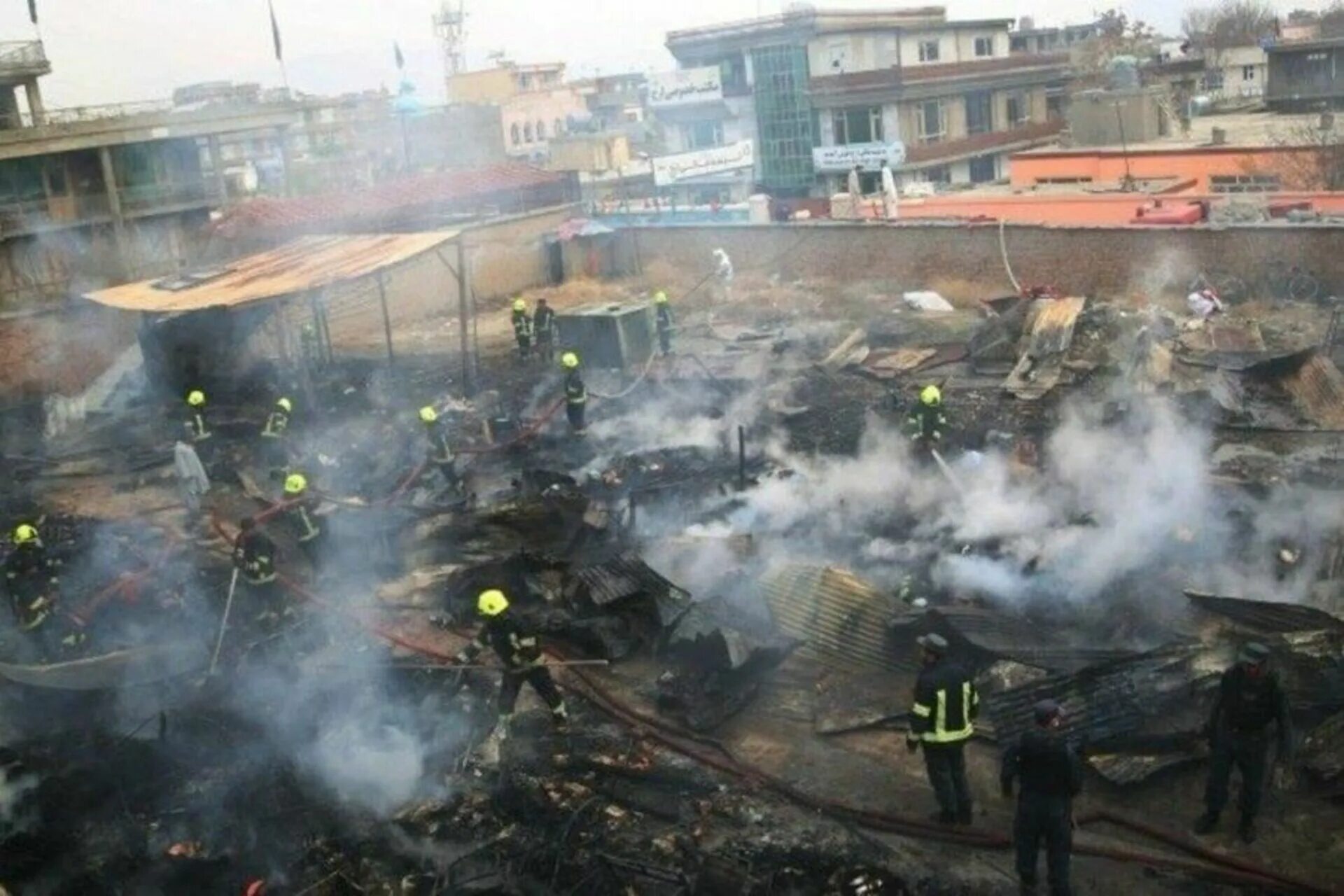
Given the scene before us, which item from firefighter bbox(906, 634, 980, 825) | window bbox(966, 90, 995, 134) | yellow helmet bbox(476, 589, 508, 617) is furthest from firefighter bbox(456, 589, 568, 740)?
window bbox(966, 90, 995, 134)

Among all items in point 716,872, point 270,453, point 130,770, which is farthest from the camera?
point 270,453

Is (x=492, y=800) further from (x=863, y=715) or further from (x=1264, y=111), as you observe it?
(x=1264, y=111)

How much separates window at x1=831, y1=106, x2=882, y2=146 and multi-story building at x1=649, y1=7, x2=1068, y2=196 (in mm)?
38

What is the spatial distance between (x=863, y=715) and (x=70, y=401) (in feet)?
61.6

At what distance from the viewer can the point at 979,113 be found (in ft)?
147

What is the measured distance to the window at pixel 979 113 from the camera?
145ft

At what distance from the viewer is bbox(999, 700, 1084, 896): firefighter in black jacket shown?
6395 millimetres

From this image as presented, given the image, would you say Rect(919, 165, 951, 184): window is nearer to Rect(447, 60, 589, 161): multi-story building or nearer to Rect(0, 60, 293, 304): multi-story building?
Rect(0, 60, 293, 304): multi-story building

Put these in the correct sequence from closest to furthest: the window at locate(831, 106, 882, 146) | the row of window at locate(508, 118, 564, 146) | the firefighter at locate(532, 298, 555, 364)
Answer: the firefighter at locate(532, 298, 555, 364)
the window at locate(831, 106, 882, 146)
the row of window at locate(508, 118, 564, 146)

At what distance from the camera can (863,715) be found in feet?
30.0

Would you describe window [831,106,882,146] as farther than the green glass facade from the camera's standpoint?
No

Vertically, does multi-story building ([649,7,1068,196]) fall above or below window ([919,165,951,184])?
above

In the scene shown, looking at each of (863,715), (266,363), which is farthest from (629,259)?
(863,715)

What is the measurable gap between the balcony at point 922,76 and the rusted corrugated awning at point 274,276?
945 inches
